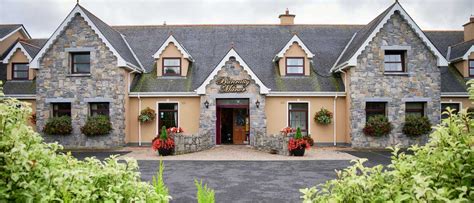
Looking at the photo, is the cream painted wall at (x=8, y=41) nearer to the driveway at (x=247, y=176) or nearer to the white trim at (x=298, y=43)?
the driveway at (x=247, y=176)

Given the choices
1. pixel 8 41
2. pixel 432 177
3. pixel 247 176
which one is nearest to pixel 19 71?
pixel 8 41

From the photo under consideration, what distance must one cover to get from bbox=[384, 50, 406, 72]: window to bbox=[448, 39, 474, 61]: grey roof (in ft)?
16.6

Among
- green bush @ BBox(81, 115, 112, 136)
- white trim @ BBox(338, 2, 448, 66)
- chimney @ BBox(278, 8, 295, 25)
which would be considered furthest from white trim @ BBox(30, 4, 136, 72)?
white trim @ BBox(338, 2, 448, 66)

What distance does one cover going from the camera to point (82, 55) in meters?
20.5

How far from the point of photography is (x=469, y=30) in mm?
25016

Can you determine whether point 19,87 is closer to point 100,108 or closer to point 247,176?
point 100,108

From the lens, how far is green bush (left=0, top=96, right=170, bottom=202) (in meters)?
2.77

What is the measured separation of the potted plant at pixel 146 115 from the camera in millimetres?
20234

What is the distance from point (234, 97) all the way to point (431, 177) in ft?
57.3

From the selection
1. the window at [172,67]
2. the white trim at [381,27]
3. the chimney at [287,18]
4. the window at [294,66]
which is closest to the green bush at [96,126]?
the window at [172,67]

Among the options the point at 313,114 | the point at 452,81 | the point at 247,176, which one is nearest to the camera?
the point at 247,176

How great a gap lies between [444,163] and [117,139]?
18.6 meters

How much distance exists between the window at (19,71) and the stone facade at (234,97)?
12193mm

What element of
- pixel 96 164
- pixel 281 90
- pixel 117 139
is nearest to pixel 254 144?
pixel 281 90
